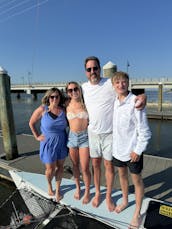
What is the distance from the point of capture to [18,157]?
5613mm

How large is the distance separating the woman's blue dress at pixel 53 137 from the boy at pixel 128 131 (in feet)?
2.70

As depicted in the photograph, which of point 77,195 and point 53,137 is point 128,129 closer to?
point 53,137

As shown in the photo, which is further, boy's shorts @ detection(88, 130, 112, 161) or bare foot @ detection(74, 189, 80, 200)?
bare foot @ detection(74, 189, 80, 200)

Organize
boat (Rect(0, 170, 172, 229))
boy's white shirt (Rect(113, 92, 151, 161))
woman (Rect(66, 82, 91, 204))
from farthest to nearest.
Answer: woman (Rect(66, 82, 91, 204)), boat (Rect(0, 170, 172, 229)), boy's white shirt (Rect(113, 92, 151, 161))

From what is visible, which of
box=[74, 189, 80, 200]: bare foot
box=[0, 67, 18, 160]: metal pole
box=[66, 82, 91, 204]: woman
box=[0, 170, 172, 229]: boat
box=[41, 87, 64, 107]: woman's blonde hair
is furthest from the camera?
box=[0, 67, 18, 160]: metal pole

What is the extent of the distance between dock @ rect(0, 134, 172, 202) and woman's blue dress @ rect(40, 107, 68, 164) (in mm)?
1505

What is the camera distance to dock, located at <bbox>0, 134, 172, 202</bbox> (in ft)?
11.8

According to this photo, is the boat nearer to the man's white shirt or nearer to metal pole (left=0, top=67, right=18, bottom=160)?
the man's white shirt

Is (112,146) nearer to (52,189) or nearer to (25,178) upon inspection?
(52,189)

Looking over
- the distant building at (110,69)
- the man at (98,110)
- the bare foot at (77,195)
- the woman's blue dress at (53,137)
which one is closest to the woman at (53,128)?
the woman's blue dress at (53,137)

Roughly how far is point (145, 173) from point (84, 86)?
2.67 meters

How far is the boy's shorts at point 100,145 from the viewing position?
260 centimetres

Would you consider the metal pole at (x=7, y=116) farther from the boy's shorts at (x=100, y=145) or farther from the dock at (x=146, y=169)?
the boy's shorts at (x=100, y=145)

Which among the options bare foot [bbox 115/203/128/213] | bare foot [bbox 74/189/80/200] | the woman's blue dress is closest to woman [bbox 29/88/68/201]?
the woman's blue dress
